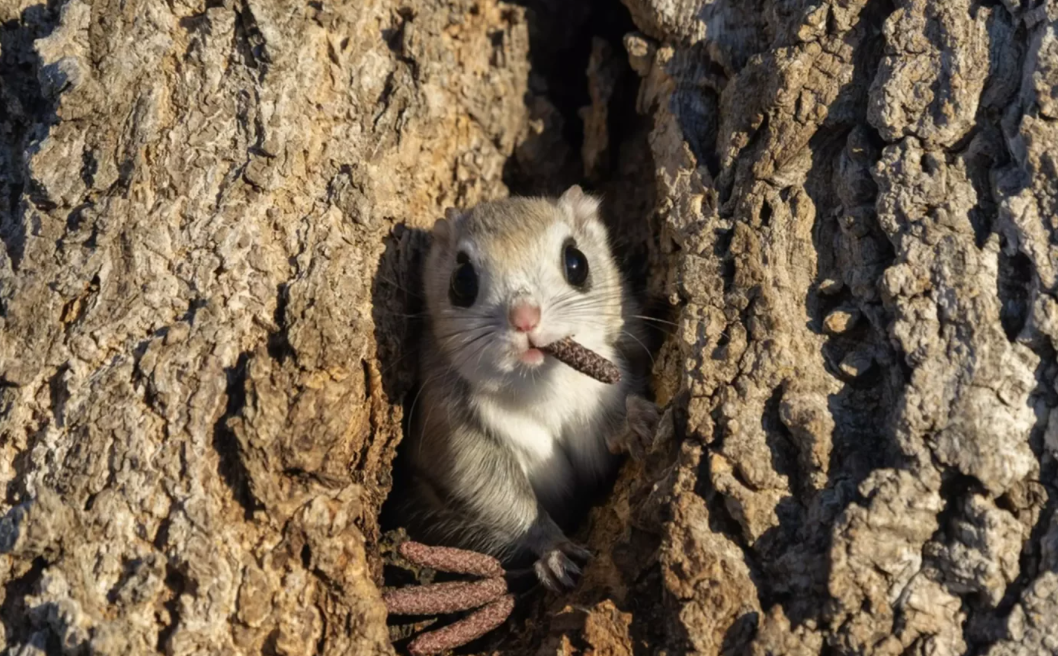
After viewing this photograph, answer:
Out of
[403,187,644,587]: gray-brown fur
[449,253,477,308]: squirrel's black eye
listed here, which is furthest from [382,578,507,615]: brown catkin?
[449,253,477,308]: squirrel's black eye

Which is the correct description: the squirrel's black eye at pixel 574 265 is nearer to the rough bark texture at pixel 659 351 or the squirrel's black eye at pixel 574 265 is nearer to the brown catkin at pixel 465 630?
the rough bark texture at pixel 659 351

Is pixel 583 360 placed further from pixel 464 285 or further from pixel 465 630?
pixel 465 630

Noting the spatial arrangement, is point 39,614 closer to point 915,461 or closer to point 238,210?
point 238,210

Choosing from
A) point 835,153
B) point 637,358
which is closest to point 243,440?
point 637,358

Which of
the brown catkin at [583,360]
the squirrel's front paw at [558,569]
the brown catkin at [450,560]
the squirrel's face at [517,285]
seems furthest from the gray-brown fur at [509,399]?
the brown catkin at [450,560]

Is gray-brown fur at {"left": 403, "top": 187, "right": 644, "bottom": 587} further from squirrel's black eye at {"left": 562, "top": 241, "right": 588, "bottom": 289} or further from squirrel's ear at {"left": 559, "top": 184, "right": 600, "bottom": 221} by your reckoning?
squirrel's ear at {"left": 559, "top": 184, "right": 600, "bottom": 221}

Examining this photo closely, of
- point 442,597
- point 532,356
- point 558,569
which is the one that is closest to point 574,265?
point 532,356
